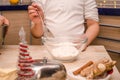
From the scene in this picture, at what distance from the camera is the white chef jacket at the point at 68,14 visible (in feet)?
6.24

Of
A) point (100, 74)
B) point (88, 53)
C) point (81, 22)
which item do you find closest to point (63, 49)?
point (88, 53)

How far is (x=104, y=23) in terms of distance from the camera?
2.21 m

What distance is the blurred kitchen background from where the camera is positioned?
84.3 inches

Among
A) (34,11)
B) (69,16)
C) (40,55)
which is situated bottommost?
(40,55)

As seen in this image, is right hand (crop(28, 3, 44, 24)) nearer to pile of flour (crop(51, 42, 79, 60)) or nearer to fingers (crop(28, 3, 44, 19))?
fingers (crop(28, 3, 44, 19))

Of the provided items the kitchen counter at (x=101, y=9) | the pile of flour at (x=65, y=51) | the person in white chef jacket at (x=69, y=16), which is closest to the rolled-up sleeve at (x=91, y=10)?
the person in white chef jacket at (x=69, y=16)

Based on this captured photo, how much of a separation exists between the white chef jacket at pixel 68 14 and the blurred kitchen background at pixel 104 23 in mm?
271

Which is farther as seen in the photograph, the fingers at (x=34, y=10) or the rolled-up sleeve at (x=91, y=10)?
the rolled-up sleeve at (x=91, y=10)

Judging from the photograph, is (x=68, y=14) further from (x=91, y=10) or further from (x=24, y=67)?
(x=24, y=67)

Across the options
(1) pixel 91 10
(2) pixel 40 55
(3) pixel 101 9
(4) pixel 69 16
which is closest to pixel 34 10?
(2) pixel 40 55

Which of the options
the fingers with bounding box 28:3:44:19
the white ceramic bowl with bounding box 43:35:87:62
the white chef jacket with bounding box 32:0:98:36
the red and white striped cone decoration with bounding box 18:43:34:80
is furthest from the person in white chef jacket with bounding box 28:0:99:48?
the red and white striped cone decoration with bounding box 18:43:34:80

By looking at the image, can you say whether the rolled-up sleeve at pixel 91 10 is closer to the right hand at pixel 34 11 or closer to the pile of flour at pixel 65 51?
the right hand at pixel 34 11

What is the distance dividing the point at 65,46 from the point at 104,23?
958mm

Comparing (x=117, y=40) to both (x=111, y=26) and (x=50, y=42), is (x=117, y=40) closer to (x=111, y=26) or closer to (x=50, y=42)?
(x=111, y=26)
